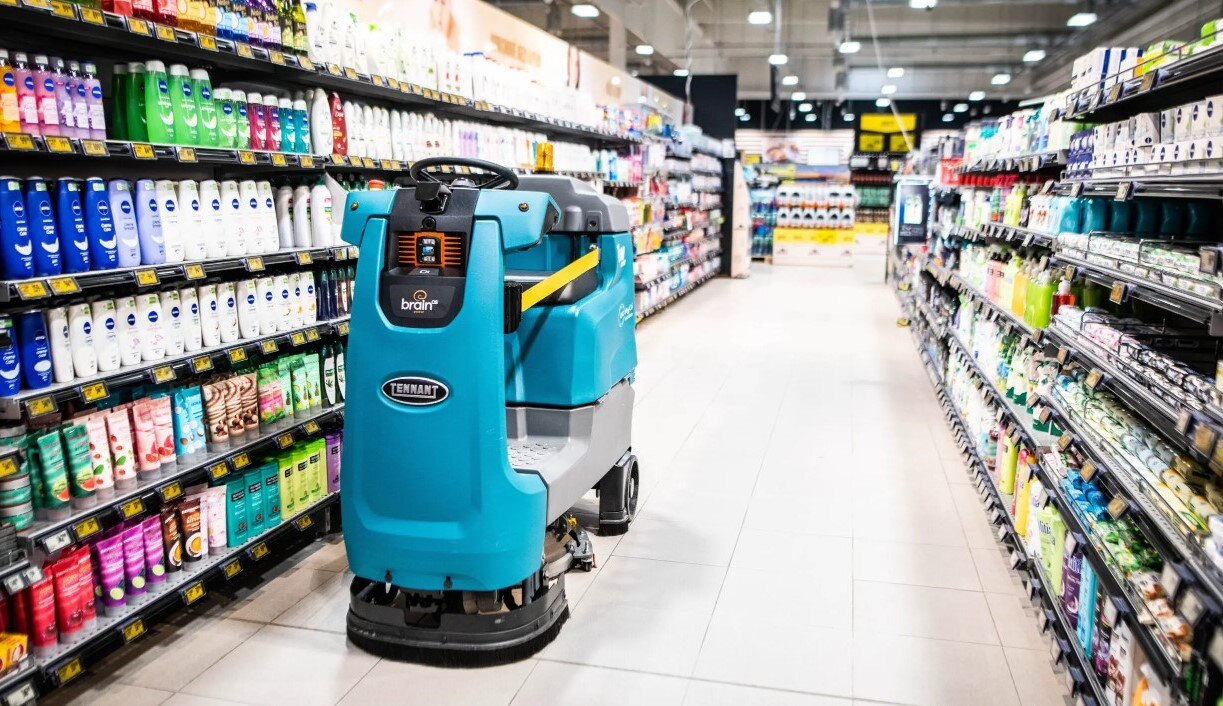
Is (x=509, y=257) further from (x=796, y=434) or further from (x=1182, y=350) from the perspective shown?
(x=796, y=434)

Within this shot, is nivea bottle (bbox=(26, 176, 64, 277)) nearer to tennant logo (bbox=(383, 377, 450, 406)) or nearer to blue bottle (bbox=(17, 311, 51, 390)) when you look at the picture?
blue bottle (bbox=(17, 311, 51, 390))

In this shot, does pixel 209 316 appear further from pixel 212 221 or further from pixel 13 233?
pixel 13 233

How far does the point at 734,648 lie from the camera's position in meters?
3.04

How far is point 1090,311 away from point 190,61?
3535 millimetres

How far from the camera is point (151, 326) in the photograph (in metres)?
2.96

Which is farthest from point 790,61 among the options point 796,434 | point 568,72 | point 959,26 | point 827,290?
point 796,434

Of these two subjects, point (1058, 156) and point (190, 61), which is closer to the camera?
point (190, 61)

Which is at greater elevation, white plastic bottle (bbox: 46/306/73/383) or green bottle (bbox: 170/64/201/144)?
green bottle (bbox: 170/64/201/144)

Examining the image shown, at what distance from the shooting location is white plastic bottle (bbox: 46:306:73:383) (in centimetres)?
262

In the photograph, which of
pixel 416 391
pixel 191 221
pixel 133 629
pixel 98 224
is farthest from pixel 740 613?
pixel 98 224

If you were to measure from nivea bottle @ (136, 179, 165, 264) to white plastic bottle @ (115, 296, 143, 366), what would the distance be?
15 cm

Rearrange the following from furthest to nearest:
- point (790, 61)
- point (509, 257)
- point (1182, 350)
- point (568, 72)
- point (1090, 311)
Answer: point (790, 61)
point (568, 72)
point (509, 257)
point (1090, 311)
point (1182, 350)

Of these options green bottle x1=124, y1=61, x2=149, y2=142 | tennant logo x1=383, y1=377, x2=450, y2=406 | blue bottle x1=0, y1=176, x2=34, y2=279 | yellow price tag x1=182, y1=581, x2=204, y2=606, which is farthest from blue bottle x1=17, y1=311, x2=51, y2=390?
tennant logo x1=383, y1=377, x2=450, y2=406

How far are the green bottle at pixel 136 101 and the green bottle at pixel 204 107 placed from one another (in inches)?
6.9
